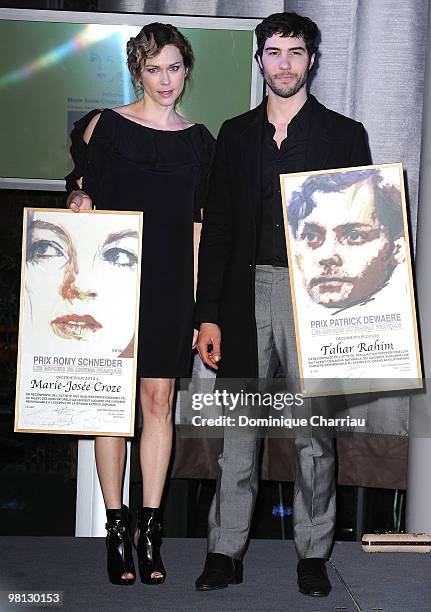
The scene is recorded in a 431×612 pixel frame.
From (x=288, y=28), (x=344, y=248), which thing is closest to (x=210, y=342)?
(x=344, y=248)

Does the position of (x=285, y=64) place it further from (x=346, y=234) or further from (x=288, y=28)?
(x=346, y=234)

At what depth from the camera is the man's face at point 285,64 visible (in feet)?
8.61

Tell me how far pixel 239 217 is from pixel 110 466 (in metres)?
0.90

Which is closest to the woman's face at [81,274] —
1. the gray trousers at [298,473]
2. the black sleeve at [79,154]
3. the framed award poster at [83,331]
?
the framed award poster at [83,331]

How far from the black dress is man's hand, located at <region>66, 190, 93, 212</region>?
0.05m

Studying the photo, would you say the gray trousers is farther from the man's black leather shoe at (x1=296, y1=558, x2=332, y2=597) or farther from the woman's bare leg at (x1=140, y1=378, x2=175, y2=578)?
the woman's bare leg at (x1=140, y1=378, x2=175, y2=578)

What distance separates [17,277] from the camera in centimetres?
354

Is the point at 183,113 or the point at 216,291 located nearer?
the point at 216,291

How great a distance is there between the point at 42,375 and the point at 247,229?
768 millimetres

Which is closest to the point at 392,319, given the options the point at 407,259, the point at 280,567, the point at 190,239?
the point at 407,259

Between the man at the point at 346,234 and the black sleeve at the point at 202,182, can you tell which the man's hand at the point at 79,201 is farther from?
the man at the point at 346,234

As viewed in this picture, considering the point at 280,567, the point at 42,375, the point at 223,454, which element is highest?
the point at 42,375

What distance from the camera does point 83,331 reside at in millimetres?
2768

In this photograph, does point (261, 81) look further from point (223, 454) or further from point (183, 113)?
point (223, 454)
